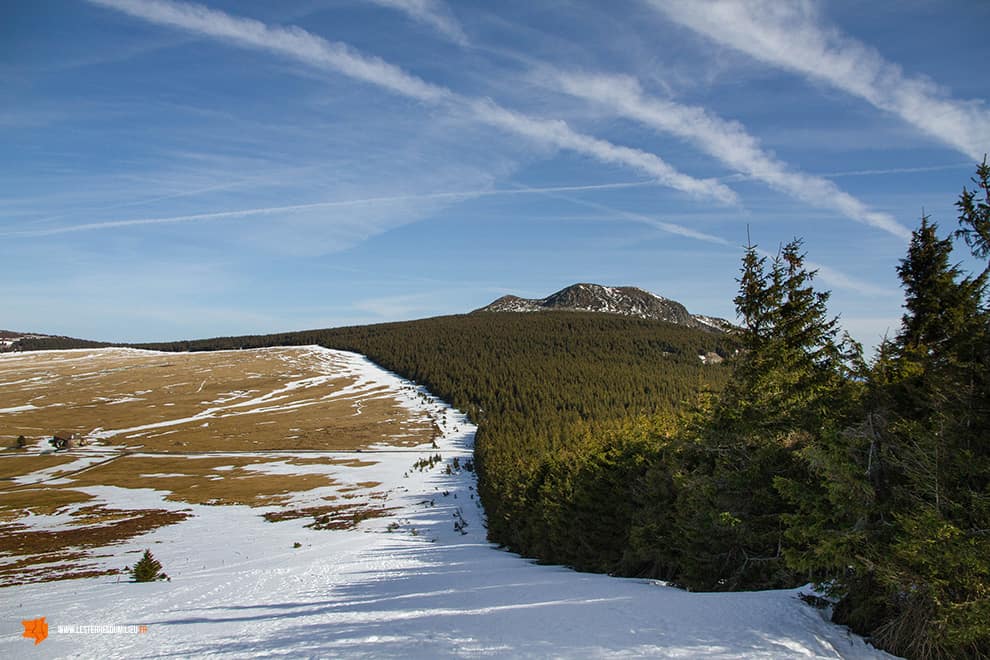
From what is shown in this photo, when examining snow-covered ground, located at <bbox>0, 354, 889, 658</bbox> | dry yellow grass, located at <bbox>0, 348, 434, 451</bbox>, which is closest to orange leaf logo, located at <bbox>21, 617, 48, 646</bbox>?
snow-covered ground, located at <bbox>0, 354, 889, 658</bbox>

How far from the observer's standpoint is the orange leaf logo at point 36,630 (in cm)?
1453

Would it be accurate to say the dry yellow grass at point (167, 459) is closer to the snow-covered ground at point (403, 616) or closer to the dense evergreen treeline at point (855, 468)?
the snow-covered ground at point (403, 616)

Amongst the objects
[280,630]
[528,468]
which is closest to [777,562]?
[280,630]

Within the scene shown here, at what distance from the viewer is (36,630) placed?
50.2 ft

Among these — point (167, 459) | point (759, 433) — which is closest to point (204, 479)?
point (167, 459)

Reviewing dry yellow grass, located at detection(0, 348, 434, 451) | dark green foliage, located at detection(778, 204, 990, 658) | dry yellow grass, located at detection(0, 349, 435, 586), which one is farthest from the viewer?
dry yellow grass, located at detection(0, 348, 434, 451)

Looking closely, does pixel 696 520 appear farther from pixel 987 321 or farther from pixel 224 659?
pixel 224 659

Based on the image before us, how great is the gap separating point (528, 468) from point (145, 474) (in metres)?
97.5

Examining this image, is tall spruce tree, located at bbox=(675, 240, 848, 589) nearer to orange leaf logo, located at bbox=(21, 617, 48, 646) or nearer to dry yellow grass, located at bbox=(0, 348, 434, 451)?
orange leaf logo, located at bbox=(21, 617, 48, 646)

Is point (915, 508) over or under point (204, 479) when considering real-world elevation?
over

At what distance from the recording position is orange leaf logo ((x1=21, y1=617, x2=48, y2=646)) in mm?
14533

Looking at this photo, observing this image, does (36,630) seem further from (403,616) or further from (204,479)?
(204,479)

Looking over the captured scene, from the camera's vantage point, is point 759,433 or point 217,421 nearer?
point 759,433

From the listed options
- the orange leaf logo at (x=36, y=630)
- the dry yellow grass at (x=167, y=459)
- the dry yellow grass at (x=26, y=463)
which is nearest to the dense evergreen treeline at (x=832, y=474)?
the orange leaf logo at (x=36, y=630)
